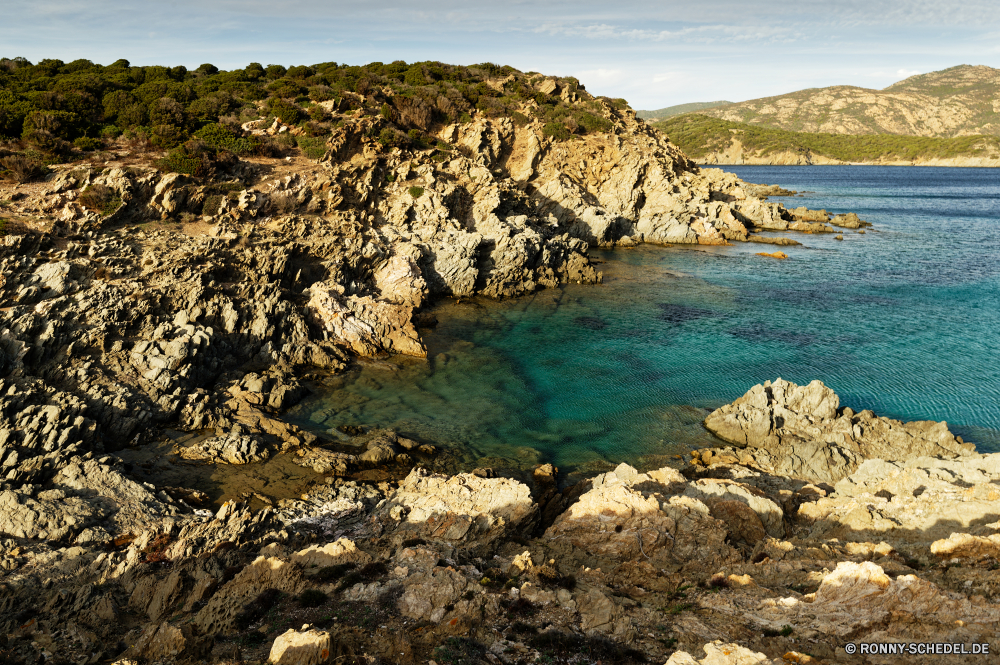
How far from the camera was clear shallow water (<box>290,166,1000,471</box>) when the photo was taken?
70.1 feet

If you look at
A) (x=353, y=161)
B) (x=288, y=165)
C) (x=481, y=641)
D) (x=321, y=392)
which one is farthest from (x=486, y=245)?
(x=481, y=641)

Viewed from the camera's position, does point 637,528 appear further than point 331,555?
Yes

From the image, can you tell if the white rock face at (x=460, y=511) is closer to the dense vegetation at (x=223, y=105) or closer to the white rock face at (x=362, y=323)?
the white rock face at (x=362, y=323)

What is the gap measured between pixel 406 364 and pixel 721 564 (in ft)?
59.7

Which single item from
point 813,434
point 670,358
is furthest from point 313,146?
point 813,434

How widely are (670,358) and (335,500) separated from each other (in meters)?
18.5

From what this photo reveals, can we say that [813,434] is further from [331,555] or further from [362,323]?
[362,323]

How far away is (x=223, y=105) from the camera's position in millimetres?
41969

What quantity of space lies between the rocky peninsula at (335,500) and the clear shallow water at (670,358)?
6.62 feet

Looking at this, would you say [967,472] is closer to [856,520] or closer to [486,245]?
[856,520]

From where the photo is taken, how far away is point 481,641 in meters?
9.29

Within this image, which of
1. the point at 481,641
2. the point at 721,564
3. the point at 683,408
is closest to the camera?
the point at 481,641

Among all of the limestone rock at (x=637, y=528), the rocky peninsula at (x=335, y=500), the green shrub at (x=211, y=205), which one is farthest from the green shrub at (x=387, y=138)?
the limestone rock at (x=637, y=528)

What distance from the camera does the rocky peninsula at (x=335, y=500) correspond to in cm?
932
